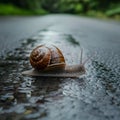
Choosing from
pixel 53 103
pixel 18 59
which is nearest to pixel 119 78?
pixel 53 103

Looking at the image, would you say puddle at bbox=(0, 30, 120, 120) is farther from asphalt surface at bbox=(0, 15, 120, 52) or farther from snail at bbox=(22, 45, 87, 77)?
asphalt surface at bbox=(0, 15, 120, 52)

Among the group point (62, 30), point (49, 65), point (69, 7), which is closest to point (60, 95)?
point (49, 65)

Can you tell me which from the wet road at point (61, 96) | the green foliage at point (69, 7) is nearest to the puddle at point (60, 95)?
the wet road at point (61, 96)

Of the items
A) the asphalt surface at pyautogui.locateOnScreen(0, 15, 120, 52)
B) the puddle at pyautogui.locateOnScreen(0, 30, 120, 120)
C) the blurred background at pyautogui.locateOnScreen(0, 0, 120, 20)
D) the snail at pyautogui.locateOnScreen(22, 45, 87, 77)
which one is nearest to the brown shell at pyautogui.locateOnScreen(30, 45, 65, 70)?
the snail at pyautogui.locateOnScreen(22, 45, 87, 77)

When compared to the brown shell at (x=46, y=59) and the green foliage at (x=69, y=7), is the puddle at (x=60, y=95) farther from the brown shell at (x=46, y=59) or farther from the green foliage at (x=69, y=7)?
the green foliage at (x=69, y=7)

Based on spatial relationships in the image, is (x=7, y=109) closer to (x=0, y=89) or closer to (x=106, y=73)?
(x=0, y=89)
